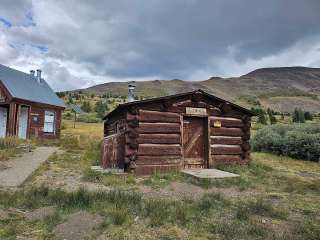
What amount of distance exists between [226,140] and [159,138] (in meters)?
3.18

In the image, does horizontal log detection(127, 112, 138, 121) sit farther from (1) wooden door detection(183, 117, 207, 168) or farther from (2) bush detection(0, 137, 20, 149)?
(2) bush detection(0, 137, 20, 149)

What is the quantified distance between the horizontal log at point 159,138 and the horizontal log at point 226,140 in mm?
1690

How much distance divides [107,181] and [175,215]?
13.2 ft

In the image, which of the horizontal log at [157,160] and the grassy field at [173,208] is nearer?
the grassy field at [173,208]


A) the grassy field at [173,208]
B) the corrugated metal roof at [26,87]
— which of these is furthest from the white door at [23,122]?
the grassy field at [173,208]

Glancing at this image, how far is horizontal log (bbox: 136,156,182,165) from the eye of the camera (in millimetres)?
10952

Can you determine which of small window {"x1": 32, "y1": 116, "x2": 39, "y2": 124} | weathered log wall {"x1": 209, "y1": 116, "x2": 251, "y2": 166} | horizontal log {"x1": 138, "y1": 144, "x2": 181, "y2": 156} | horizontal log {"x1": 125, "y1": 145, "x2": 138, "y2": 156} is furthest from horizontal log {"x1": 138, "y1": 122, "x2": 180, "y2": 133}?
small window {"x1": 32, "y1": 116, "x2": 39, "y2": 124}

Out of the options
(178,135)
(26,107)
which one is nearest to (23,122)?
(26,107)

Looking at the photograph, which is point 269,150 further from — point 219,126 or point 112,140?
point 112,140

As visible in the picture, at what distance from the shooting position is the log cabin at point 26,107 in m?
19.0

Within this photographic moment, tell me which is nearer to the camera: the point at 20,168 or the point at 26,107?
the point at 20,168

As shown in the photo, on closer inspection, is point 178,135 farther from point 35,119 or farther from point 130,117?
point 35,119

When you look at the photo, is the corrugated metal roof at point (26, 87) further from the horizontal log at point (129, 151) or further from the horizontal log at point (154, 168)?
the horizontal log at point (154, 168)

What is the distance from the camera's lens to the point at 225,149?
12.7 metres
